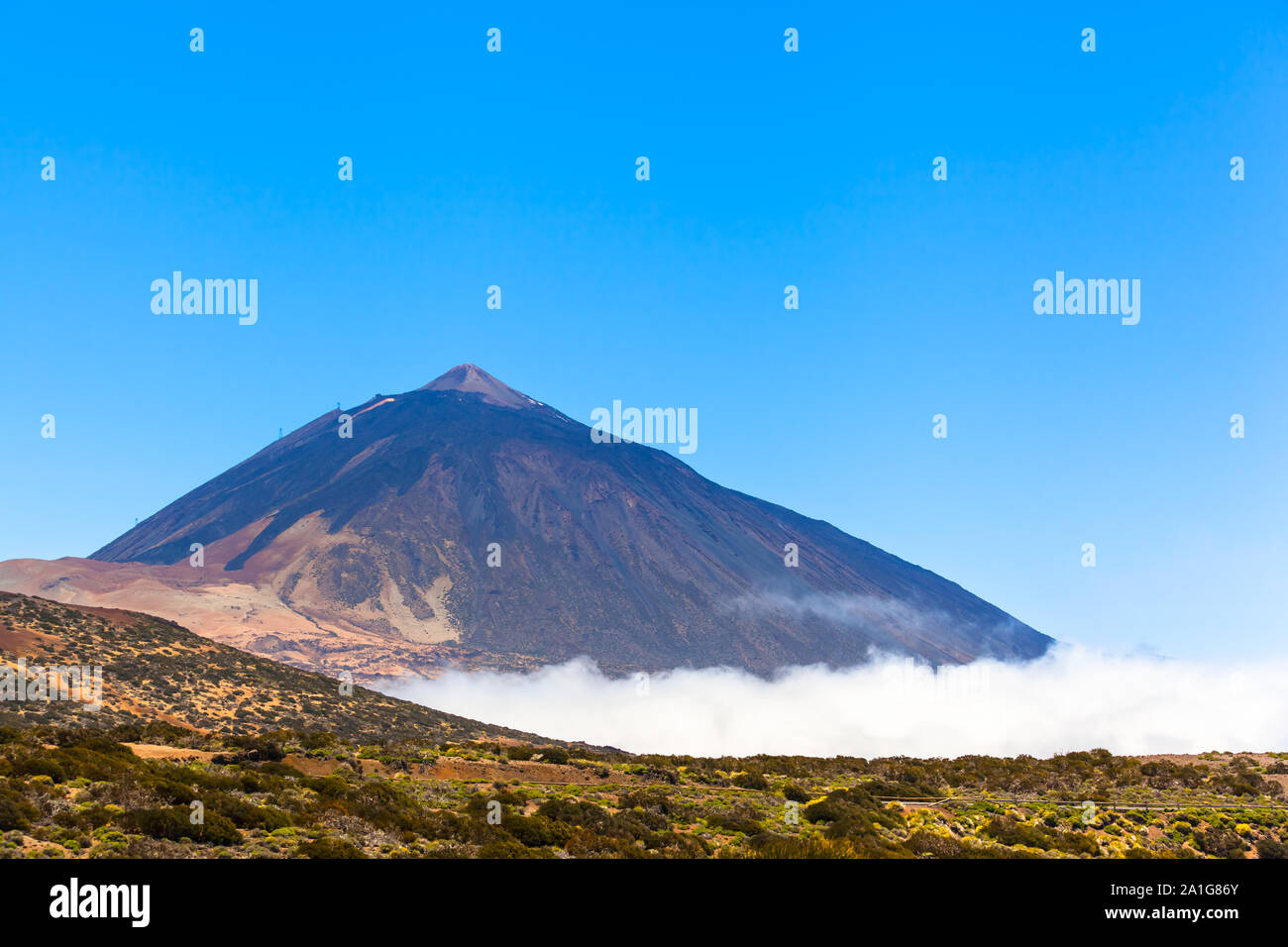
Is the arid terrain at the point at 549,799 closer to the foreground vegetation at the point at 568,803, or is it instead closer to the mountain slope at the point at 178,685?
the foreground vegetation at the point at 568,803

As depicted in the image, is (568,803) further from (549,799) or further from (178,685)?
(178,685)

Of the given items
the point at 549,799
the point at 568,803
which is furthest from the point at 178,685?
the point at 568,803

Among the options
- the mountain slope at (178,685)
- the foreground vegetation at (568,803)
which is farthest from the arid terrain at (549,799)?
the mountain slope at (178,685)

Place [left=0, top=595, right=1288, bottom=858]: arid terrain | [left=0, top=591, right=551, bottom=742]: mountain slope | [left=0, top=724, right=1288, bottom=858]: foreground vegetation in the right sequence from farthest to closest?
[left=0, top=591, right=551, bottom=742]: mountain slope < [left=0, top=595, right=1288, bottom=858]: arid terrain < [left=0, top=724, right=1288, bottom=858]: foreground vegetation

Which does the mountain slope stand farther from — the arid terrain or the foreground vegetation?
the foreground vegetation

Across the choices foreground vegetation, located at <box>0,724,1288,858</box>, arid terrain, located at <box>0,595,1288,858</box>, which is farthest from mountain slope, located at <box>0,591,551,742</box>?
foreground vegetation, located at <box>0,724,1288,858</box>

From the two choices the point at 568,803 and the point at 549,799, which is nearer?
the point at 568,803

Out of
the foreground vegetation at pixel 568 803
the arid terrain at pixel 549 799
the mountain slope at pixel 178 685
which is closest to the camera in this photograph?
the foreground vegetation at pixel 568 803
